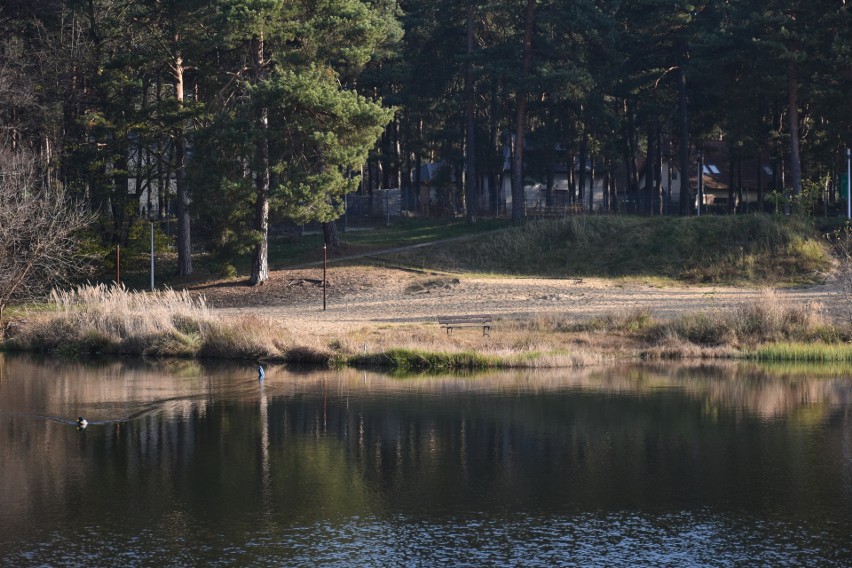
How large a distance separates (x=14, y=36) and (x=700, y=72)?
3765cm

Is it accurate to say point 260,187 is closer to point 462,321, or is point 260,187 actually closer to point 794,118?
point 462,321

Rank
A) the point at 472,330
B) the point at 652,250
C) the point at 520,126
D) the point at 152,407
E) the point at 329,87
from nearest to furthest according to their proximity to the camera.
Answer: the point at 152,407 → the point at 472,330 → the point at 329,87 → the point at 652,250 → the point at 520,126

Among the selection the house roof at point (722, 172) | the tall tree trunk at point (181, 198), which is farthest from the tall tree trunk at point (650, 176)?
the tall tree trunk at point (181, 198)

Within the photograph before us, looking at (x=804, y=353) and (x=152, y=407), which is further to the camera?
(x=804, y=353)

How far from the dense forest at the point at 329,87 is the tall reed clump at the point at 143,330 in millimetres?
7424

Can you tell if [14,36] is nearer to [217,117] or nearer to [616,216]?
[217,117]

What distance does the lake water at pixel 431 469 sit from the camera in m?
17.9

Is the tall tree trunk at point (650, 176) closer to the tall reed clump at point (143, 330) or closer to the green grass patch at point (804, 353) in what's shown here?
the green grass patch at point (804, 353)

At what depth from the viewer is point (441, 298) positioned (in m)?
49.2

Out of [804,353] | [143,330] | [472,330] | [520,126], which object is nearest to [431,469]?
[472,330]

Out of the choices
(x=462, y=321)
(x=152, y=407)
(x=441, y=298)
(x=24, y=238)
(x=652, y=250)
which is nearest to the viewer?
(x=152, y=407)

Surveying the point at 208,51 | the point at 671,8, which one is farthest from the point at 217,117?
the point at 671,8

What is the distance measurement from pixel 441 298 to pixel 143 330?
46.6 feet

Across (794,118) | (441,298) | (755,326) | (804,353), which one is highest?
(794,118)
